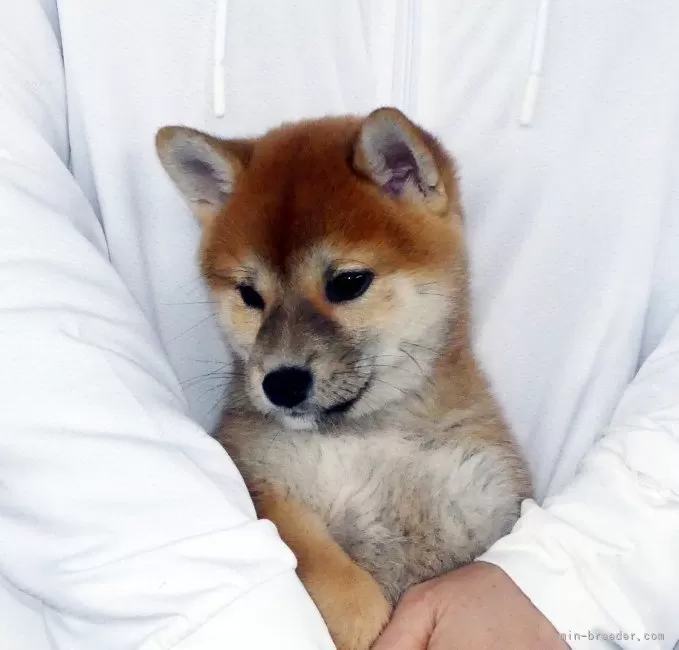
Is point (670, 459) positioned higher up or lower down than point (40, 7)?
lower down

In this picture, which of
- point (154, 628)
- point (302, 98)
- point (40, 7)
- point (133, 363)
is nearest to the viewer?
point (154, 628)

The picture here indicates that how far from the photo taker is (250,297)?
1.22 meters

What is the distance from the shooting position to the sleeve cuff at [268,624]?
29.5 inches

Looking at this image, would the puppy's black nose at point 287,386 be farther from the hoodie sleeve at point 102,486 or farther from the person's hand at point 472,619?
the person's hand at point 472,619

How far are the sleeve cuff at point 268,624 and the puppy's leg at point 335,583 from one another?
0.11 m

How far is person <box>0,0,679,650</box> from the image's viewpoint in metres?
0.81

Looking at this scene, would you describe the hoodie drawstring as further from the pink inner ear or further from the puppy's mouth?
the puppy's mouth

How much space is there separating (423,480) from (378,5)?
746 mm

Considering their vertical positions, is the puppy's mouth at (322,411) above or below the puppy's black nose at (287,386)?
below

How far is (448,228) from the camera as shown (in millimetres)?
1228

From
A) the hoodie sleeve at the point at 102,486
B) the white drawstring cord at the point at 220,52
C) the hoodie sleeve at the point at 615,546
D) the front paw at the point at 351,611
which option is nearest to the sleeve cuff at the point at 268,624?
the hoodie sleeve at the point at 102,486

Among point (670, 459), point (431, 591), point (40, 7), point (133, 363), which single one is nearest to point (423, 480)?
point (431, 591)

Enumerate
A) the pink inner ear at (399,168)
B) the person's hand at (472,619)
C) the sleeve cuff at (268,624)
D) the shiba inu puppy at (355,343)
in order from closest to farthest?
the sleeve cuff at (268,624) < the person's hand at (472,619) < the shiba inu puppy at (355,343) < the pink inner ear at (399,168)

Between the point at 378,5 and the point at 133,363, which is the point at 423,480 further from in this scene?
the point at 378,5
